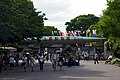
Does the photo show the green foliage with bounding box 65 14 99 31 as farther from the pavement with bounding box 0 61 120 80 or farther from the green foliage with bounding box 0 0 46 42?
the pavement with bounding box 0 61 120 80

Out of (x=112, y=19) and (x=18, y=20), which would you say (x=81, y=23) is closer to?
(x=112, y=19)

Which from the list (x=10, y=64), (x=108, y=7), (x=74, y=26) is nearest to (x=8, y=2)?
(x=10, y=64)

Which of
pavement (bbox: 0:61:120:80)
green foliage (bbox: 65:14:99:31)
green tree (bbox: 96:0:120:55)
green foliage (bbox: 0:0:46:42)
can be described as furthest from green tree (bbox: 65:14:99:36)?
pavement (bbox: 0:61:120:80)

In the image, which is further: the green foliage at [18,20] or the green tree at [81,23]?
the green tree at [81,23]

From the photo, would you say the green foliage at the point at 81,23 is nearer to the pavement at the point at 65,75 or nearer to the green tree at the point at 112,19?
the green tree at the point at 112,19

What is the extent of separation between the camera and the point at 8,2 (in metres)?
39.4

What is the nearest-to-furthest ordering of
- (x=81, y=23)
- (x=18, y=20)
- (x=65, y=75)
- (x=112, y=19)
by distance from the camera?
(x=65, y=75), (x=18, y=20), (x=112, y=19), (x=81, y=23)

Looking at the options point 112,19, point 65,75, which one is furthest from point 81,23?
point 65,75

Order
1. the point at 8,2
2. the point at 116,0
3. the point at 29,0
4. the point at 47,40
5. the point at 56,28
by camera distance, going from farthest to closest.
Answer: the point at 56,28
the point at 47,40
the point at 29,0
the point at 116,0
the point at 8,2

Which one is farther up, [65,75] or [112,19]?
[112,19]

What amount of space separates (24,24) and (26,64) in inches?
450

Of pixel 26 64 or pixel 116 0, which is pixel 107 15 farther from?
pixel 26 64

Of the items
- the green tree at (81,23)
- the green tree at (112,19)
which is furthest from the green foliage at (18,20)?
the green tree at (81,23)

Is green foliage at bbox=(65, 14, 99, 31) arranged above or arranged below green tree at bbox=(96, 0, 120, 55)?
above
